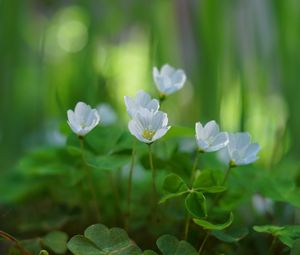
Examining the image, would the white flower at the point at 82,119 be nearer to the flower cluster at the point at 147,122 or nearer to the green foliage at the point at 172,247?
the flower cluster at the point at 147,122

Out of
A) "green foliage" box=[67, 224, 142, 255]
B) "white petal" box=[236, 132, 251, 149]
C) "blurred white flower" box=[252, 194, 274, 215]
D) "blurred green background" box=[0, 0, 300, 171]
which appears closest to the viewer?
"green foliage" box=[67, 224, 142, 255]

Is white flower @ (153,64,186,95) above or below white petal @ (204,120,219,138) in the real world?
above

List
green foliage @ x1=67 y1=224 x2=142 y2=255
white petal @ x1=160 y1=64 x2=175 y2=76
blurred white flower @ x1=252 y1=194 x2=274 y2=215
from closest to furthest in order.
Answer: green foliage @ x1=67 y1=224 x2=142 y2=255
white petal @ x1=160 y1=64 x2=175 y2=76
blurred white flower @ x1=252 y1=194 x2=274 y2=215

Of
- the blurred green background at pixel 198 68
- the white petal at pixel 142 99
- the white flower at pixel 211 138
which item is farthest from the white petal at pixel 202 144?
the blurred green background at pixel 198 68

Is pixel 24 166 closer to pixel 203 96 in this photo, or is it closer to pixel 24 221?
pixel 24 221

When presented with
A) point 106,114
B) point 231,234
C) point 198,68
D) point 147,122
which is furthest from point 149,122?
point 198,68

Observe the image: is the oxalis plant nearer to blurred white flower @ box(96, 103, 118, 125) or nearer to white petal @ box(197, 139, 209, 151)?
white petal @ box(197, 139, 209, 151)

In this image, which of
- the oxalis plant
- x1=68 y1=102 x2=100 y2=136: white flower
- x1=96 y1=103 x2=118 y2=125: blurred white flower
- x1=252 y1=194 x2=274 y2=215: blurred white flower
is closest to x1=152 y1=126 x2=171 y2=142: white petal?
the oxalis plant

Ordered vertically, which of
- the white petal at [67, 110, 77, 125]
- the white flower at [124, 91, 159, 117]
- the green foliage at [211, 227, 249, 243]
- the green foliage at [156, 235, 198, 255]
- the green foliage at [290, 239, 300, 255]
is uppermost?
the white flower at [124, 91, 159, 117]
